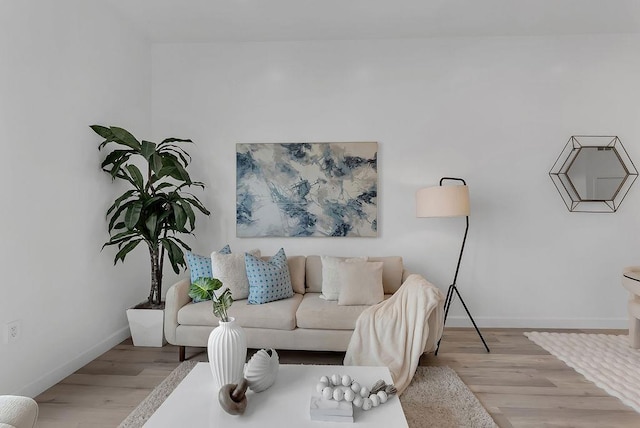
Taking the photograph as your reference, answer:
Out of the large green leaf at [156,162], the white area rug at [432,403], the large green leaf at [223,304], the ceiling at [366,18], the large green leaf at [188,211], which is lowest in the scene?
the white area rug at [432,403]

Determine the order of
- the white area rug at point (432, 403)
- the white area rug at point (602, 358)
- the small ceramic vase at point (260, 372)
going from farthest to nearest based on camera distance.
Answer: the white area rug at point (602, 358), the white area rug at point (432, 403), the small ceramic vase at point (260, 372)

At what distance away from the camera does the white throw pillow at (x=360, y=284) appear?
3.19 meters

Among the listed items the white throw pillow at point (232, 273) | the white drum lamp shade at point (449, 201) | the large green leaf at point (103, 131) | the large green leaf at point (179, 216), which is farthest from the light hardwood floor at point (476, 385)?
the large green leaf at point (103, 131)

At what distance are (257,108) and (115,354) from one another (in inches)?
107

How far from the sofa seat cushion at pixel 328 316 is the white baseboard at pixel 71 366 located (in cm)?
174

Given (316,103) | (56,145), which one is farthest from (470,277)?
(56,145)

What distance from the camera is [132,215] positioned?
11.0 feet

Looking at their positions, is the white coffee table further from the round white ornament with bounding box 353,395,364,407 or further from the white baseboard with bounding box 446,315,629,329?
the white baseboard with bounding box 446,315,629,329

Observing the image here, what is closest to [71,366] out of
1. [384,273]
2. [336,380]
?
[336,380]

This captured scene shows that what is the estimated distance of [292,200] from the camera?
412 cm

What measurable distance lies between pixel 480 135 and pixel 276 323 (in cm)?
284

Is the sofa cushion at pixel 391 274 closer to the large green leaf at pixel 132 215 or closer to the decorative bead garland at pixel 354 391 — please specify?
the decorative bead garland at pixel 354 391

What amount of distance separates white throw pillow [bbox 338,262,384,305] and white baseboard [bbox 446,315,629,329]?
4.17 ft

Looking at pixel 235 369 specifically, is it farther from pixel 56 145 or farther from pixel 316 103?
pixel 316 103
